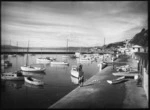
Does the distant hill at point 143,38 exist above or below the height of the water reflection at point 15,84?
above

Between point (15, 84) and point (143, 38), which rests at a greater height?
point (143, 38)

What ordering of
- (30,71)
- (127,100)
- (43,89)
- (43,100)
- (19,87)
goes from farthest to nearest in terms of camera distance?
(30,71) < (19,87) < (43,89) < (43,100) < (127,100)

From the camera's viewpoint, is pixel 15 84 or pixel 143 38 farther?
pixel 143 38

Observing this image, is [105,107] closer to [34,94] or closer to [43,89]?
[34,94]

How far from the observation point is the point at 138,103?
1198cm

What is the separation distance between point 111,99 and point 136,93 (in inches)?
108

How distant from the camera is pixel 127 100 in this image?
1289 centimetres

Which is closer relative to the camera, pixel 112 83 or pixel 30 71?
pixel 112 83

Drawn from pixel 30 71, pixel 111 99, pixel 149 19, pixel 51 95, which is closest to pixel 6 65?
pixel 30 71

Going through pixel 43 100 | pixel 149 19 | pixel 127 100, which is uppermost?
pixel 149 19

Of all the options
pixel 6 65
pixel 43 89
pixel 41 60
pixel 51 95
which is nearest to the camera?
pixel 51 95

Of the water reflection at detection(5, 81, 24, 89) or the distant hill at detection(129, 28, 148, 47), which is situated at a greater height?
the distant hill at detection(129, 28, 148, 47)

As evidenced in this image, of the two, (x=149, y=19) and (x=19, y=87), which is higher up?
(x=149, y=19)

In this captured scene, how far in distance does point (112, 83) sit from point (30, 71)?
22.7 meters
